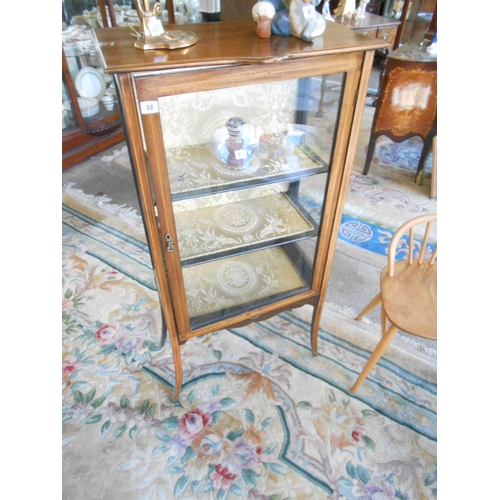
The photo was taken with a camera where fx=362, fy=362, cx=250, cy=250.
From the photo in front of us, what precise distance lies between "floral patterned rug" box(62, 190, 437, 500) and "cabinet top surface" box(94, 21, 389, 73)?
1087 mm

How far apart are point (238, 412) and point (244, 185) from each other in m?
0.80

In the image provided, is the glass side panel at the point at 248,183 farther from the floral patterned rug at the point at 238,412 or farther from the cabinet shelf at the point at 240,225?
the floral patterned rug at the point at 238,412

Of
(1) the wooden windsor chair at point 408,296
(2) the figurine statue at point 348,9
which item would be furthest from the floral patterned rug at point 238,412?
(2) the figurine statue at point 348,9

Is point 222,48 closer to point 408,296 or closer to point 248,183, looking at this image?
point 248,183

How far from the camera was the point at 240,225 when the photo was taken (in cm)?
119

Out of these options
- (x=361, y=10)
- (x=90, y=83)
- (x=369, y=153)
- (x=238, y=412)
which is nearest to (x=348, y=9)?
(x=361, y=10)

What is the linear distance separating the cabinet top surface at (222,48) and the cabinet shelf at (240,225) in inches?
17.2

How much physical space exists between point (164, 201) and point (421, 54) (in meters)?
1.94

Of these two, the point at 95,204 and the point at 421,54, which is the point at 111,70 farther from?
the point at 421,54

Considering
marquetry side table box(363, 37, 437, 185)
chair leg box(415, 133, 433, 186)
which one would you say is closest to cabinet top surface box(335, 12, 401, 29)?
marquetry side table box(363, 37, 437, 185)

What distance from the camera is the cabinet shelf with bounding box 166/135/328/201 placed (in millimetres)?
958

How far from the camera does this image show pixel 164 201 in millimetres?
837

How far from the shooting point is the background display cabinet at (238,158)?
2.33ft
